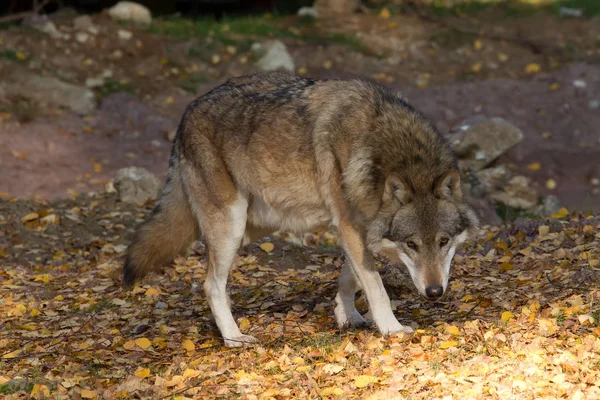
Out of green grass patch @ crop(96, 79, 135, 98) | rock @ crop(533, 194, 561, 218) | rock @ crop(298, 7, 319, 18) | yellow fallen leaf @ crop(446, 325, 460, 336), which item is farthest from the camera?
rock @ crop(298, 7, 319, 18)

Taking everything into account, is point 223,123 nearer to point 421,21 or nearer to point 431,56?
point 431,56

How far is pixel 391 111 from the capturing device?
17.9 ft

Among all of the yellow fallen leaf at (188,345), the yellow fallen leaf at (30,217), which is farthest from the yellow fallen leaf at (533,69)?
the yellow fallen leaf at (188,345)

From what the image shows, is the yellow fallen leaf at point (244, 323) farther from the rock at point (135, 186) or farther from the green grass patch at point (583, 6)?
the green grass patch at point (583, 6)

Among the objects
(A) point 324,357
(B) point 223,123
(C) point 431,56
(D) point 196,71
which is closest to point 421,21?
(C) point 431,56

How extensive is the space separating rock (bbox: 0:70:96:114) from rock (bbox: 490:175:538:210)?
6.66 metres

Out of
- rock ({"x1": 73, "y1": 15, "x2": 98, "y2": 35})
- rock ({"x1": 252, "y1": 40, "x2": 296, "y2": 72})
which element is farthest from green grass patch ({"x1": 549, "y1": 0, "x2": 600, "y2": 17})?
rock ({"x1": 73, "y1": 15, "x2": 98, "y2": 35})

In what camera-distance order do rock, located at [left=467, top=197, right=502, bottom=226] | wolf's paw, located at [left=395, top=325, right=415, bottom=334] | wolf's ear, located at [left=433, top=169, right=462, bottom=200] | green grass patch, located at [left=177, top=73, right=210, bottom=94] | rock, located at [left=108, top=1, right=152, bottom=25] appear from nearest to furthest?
1. wolf's ear, located at [left=433, top=169, right=462, bottom=200]
2. wolf's paw, located at [left=395, top=325, right=415, bottom=334]
3. rock, located at [left=467, top=197, right=502, bottom=226]
4. green grass patch, located at [left=177, top=73, right=210, bottom=94]
5. rock, located at [left=108, top=1, right=152, bottom=25]

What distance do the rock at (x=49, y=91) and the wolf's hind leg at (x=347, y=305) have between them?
881 cm

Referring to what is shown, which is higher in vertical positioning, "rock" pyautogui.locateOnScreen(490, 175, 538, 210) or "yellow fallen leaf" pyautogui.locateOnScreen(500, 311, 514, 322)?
"yellow fallen leaf" pyautogui.locateOnScreen(500, 311, 514, 322)

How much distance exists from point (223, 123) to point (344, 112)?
3.17 ft

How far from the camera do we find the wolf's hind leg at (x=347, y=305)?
584cm

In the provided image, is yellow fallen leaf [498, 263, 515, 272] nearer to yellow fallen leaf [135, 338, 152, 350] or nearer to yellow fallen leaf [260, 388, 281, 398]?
yellow fallen leaf [260, 388, 281, 398]

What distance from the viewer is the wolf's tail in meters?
6.07
